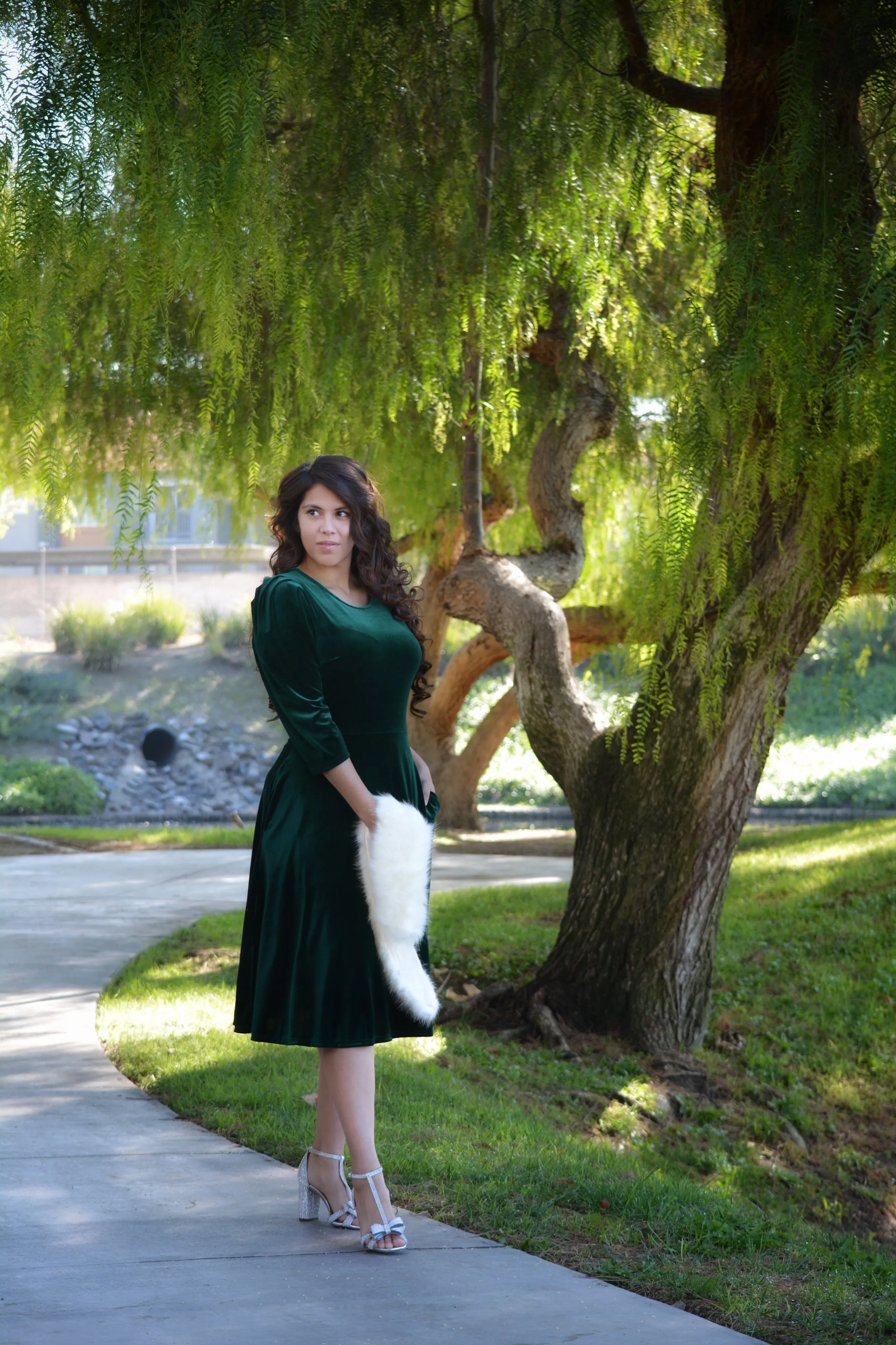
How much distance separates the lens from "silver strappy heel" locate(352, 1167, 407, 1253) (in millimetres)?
2836

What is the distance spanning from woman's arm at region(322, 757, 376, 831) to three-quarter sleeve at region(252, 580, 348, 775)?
0.02 metres

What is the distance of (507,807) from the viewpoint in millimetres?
19078

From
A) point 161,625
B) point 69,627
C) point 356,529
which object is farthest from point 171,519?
point 161,625

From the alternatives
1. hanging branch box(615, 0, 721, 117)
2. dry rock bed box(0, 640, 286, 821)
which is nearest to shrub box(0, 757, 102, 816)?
dry rock bed box(0, 640, 286, 821)

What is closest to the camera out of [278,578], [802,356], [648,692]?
[278,578]

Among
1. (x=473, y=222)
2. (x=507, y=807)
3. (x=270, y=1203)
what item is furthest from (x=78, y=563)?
(x=270, y=1203)

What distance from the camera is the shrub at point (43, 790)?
16156 mm

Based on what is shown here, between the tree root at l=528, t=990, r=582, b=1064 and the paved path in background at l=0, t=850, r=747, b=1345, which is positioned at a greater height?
the paved path in background at l=0, t=850, r=747, b=1345

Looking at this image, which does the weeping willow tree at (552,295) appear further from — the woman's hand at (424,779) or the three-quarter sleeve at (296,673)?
the woman's hand at (424,779)

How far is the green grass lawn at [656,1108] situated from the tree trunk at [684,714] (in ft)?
1.23

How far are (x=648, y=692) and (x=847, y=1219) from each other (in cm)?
218

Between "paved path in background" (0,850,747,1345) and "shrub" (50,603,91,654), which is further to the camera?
"shrub" (50,603,91,654)

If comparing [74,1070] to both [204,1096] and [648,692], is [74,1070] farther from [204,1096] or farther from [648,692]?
[648,692]

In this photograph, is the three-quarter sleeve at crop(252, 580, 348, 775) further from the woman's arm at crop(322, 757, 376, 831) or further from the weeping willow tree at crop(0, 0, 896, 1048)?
the weeping willow tree at crop(0, 0, 896, 1048)
